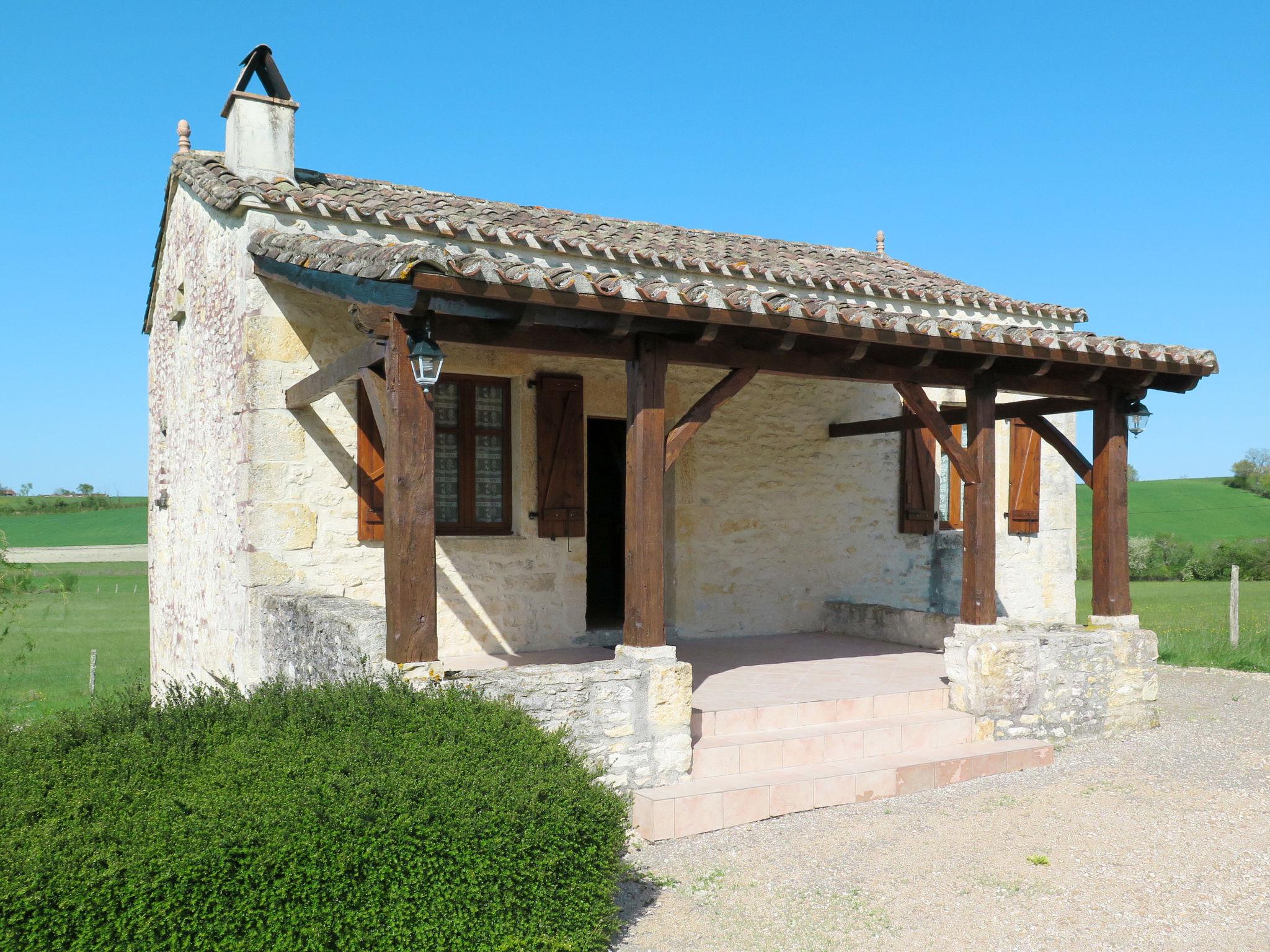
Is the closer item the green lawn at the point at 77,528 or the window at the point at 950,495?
the window at the point at 950,495

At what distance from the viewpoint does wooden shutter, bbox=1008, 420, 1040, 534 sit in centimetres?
1017

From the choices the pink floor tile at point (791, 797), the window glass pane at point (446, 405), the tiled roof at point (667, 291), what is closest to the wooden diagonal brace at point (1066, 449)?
the tiled roof at point (667, 291)

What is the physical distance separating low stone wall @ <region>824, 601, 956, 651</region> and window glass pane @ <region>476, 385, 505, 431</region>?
387cm

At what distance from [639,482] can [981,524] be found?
2725 millimetres

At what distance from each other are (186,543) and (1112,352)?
294 inches

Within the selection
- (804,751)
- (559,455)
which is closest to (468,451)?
(559,455)

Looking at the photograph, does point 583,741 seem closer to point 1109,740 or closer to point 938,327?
point 938,327

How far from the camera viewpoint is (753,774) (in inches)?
223

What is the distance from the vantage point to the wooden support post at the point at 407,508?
4.74 metres

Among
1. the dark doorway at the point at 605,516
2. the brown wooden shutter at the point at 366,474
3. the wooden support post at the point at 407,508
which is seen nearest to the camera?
the wooden support post at the point at 407,508

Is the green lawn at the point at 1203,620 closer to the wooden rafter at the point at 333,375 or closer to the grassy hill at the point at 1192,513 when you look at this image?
the grassy hill at the point at 1192,513

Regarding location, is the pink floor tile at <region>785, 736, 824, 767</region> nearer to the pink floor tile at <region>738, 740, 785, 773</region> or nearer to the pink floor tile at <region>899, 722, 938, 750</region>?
the pink floor tile at <region>738, 740, 785, 773</region>

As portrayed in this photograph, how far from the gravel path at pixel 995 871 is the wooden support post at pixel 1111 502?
1.36 m

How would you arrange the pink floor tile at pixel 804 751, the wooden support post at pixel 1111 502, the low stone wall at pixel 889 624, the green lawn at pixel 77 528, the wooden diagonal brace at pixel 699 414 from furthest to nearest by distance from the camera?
the green lawn at pixel 77 528, the low stone wall at pixel 889 624, the wooden support post at pixel 1111 502, the pink floor tile at pixel 804 751, the wooden diagonal brace at pixel 699 414
